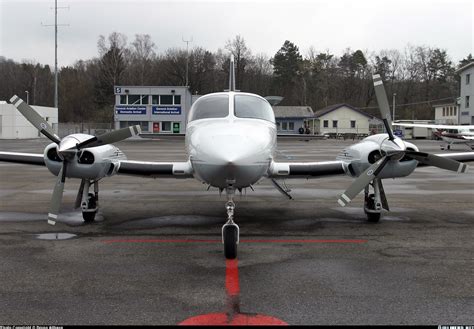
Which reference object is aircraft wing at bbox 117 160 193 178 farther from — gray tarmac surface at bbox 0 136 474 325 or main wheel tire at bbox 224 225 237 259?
main wheel tire at bbox 224 225 237 259

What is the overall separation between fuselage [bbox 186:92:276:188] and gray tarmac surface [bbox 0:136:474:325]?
4.32ft

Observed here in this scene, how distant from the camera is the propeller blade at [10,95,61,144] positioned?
9.34 metres

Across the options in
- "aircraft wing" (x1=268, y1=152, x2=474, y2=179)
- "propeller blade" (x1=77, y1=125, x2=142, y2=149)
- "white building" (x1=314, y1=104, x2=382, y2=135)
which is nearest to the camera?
"propeller blade" (x1=77, y1=125, x2=142, y2=149)

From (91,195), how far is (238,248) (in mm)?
3891

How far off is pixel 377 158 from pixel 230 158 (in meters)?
4.02

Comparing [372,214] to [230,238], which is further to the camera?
[372,214]

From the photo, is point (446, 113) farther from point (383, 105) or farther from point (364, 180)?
point (364, 180)

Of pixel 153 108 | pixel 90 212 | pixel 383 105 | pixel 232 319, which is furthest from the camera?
pixel 153 108

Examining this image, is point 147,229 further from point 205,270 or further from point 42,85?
point 42,85

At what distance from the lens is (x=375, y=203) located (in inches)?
377

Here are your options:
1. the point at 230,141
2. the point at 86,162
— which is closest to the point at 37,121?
the point at 86,162

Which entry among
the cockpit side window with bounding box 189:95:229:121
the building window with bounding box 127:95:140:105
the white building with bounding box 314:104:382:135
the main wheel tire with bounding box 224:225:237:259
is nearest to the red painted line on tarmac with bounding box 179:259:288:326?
the main wheel tire with bounding box 224:225:237:259

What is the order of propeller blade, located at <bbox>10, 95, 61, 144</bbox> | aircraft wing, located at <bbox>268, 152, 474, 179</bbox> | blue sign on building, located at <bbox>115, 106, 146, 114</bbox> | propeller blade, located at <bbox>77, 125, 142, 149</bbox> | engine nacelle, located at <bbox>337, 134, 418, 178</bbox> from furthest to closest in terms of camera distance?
blue sign on building, located at <bbox>115, 106, 146, 114</bbox> < propeller blade, located at <bbox>10, 95, 61, 144</bbox> < aircraft wing, located at <bbox>268, 152, 474, 179</bbox> < engine nacelle, located at <bbox>337, 134, 418, 178</bbox> < propeller blade, located at <bbox>77, 125, 142, 149</bbox>

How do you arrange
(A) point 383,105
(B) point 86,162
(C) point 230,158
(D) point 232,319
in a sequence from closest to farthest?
(D) point 232,319 → (C) point 230,158 → (B) point 86,162 → (A) point 383,105
